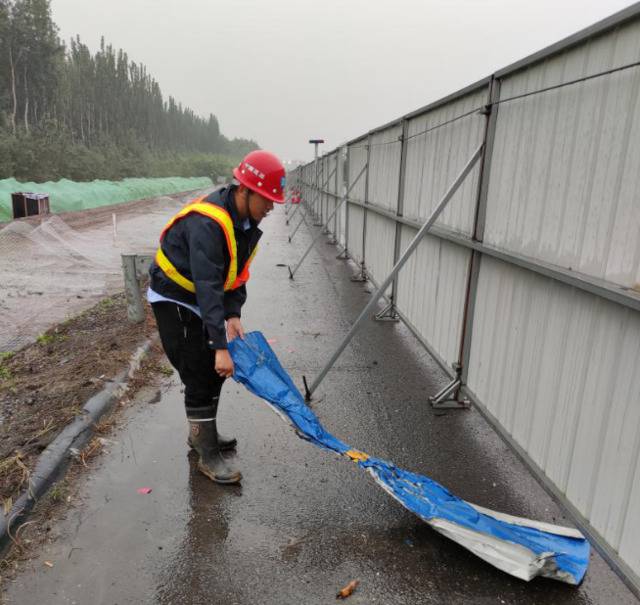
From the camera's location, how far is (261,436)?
3801 millimetres

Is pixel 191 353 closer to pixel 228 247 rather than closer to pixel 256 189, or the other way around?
pixel 228 247

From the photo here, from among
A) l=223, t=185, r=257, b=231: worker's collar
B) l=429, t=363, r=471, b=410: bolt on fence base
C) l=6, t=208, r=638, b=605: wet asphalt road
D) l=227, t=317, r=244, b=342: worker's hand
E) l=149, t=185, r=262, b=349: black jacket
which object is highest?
l=223, t=185, r=257, b=231: worker's collar

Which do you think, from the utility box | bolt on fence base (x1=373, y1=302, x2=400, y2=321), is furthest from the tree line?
bolt on fence base (x1=373, y1=302, x2=400, y2=321)

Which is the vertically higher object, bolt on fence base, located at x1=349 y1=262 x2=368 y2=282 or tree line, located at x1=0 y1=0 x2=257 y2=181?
tree line, located at x1=0 y1=0 x2=257 y2=181

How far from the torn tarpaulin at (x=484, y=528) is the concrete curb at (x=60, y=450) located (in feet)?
4.83

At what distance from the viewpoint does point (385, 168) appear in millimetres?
7062

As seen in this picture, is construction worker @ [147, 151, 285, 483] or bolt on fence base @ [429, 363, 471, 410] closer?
construction worker @ [147, 151, 285, 483]

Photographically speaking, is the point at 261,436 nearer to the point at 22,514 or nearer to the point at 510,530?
the point at 22,514

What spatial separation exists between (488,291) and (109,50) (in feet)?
279

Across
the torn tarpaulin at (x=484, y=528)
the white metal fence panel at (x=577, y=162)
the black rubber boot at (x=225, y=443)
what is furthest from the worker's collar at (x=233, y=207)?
the white metal fence panel at (x=577, y=162)

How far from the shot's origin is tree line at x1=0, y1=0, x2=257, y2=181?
35.2 meters

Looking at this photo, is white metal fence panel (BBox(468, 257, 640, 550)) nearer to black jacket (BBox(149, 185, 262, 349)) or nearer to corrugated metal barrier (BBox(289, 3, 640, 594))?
corrugated metal barrier (BBox(289, 3, 640, 594))

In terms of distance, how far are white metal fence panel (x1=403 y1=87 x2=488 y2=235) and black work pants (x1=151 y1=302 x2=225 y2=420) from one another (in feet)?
7.18

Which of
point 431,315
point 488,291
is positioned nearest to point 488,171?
point 488,291
